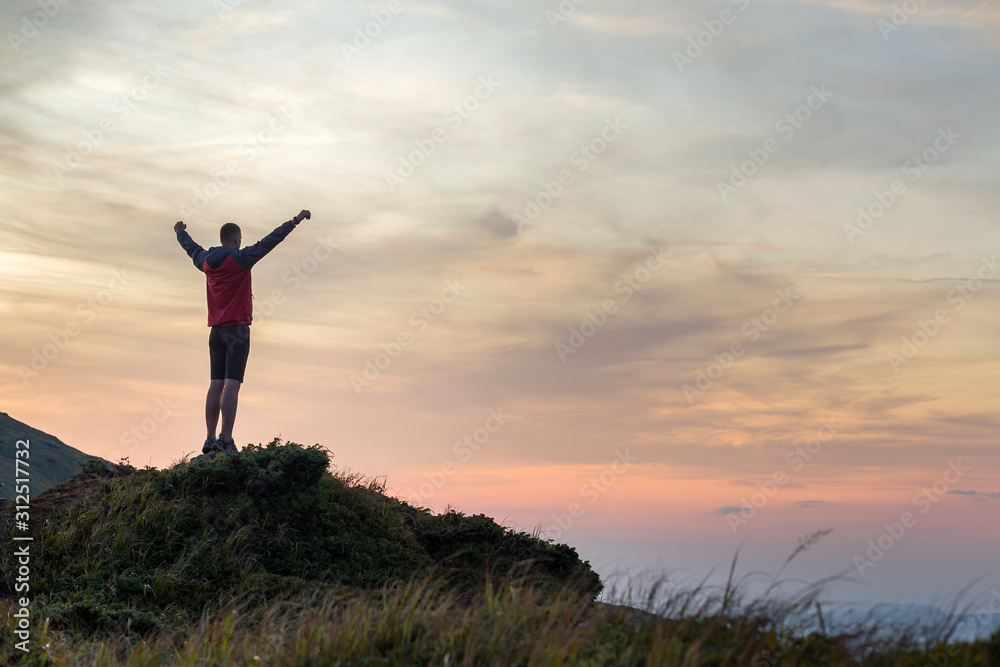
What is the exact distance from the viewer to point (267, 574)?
37.5ft

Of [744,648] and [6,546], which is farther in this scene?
[6,546]

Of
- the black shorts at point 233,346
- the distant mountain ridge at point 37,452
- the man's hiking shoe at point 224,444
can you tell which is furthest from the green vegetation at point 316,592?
the distant mountain ridge at point 37,452

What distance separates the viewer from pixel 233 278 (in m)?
13.5

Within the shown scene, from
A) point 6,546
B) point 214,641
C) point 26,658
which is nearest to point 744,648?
point 214,641

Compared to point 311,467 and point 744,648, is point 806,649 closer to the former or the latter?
point 744,648

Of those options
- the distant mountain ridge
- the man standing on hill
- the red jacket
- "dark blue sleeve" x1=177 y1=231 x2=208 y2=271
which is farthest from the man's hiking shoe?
the distant mountain ridge

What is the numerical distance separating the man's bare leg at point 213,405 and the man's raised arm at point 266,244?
6.98 ft

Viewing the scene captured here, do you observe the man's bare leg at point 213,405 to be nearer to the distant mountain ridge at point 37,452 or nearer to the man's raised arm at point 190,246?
the man's raised arm at point 190,246

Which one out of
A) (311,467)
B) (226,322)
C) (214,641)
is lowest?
(214,641)

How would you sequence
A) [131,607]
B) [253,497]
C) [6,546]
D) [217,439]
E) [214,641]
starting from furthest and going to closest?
1. [217,439]
2. [253,497]
3. [6,546]
4. [131,607]
5. [214,641]

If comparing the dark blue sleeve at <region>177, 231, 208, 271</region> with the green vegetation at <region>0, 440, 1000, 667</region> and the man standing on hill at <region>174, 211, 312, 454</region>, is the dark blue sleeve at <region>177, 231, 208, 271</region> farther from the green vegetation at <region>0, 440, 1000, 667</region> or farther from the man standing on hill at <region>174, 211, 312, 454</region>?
the green vegetation at <region>0, 440, 1000, 667</region>

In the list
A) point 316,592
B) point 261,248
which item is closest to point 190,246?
point 261,248

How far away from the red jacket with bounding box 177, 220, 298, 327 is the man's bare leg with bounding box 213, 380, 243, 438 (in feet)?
3.41

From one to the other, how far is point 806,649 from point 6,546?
11.6 meters
